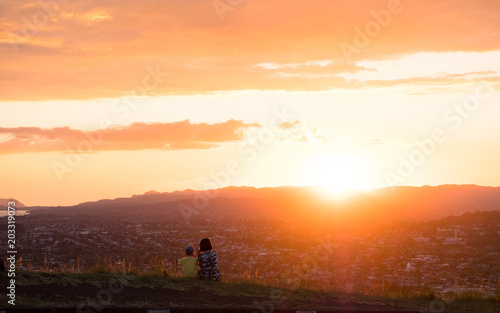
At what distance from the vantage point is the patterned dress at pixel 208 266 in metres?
18.5

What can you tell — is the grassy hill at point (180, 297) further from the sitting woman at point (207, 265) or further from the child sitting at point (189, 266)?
the child sitting at point (189, 266)

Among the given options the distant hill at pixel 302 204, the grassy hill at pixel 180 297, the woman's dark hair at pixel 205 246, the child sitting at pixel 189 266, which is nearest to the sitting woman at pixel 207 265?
the child sitting at pixel 189 266

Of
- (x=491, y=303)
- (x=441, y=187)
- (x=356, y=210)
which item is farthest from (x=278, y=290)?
(x=441, y=187)

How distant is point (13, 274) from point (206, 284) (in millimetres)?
4875

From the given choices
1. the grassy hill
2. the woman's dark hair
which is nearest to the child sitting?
the woman's dark hair

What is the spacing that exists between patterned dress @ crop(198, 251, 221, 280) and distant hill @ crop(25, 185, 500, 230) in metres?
93.3

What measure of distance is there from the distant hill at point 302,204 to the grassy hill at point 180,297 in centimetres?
9410

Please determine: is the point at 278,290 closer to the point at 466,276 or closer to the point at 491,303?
the point at 491,303

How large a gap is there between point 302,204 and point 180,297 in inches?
5194

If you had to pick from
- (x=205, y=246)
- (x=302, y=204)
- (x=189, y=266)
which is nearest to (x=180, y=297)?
(x=189, y=266)

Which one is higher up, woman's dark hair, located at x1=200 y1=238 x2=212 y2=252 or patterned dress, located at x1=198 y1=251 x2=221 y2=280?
woman's dark hair, located at x1=200 y1=238 x2=212 y2=252

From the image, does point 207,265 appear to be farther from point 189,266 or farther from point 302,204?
point 302,204

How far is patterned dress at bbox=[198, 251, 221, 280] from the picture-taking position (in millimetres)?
18500

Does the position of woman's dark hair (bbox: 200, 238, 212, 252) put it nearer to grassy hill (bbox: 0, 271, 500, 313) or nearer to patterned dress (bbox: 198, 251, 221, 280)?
patterned dress (bbox: 198, 251, 221, 280)
